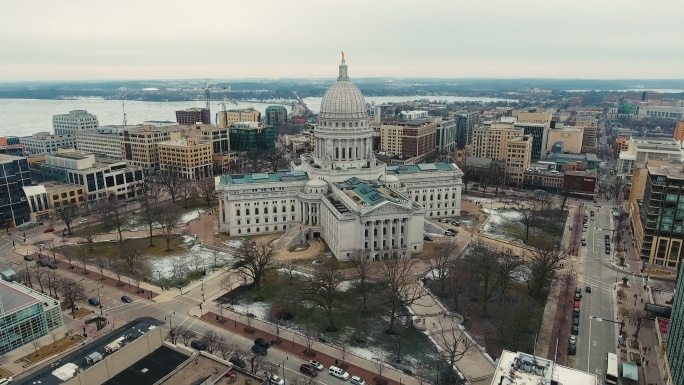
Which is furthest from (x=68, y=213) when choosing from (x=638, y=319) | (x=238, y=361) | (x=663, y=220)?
(x=663, y=220)

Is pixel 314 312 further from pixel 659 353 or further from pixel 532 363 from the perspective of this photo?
pixel 659 353

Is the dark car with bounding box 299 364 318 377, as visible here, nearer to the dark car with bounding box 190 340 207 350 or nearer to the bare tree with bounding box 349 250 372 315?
the dark car with bounding box 190 340 207 350

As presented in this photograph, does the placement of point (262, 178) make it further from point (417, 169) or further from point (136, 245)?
point (417, 169)

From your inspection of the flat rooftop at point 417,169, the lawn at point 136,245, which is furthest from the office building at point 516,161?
the lawn at point 136,245

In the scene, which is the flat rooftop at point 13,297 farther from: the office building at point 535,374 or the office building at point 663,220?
the office building at point 663,220

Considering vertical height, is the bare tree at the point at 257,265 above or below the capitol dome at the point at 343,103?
below

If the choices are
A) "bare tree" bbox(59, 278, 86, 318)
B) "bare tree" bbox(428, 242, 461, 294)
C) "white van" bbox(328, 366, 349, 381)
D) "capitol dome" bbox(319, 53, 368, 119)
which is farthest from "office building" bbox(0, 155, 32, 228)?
"bare tree" bbox(428, 242, 461, 294)
